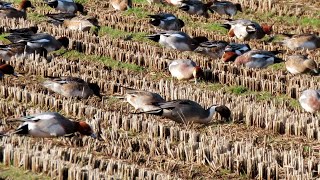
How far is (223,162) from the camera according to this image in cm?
942

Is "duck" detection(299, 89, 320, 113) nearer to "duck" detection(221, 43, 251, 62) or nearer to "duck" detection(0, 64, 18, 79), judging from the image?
"duck" detection(221, 43, 251, 62)

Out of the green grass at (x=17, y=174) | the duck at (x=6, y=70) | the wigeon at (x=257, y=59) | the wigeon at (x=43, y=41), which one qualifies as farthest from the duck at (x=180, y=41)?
the green grass at (x=17, y=174)

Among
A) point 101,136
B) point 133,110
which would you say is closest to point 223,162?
point 101,136

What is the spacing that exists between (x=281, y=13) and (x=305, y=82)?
5.78 metres

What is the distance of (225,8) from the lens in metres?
19.0

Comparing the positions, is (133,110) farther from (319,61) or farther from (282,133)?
(319,61)

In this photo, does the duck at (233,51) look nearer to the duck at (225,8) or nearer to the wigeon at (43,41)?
the wigeon at (43,41)

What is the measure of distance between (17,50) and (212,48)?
350cm

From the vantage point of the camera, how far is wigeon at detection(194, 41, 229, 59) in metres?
15.0

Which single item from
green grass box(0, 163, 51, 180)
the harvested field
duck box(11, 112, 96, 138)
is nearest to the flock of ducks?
duck box(11, 112, 96, 138)

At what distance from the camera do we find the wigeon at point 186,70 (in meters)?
13.3

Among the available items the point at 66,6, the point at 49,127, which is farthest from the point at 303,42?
the point at 49,127

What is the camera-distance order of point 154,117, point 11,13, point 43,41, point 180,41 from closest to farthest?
point 154,117
point 43,41
point 180,41
point 11,13

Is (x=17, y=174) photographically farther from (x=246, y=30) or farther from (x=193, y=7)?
(x=193, y=7)
